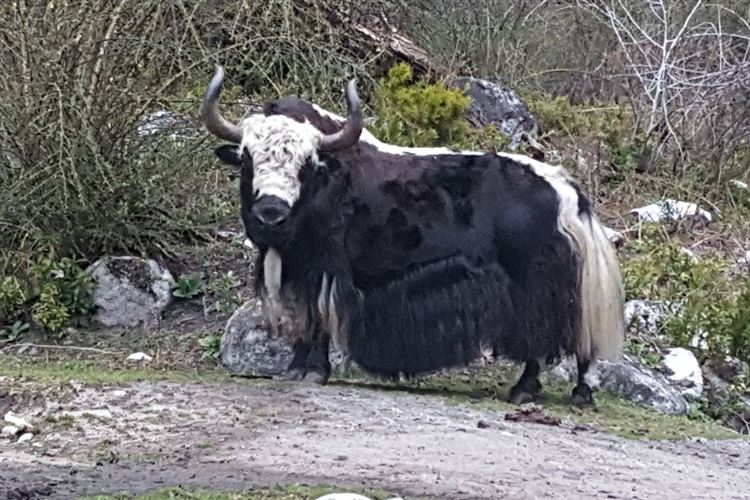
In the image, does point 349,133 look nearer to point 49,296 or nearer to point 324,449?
point 324,449

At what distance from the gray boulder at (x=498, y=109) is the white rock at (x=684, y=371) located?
4163 mm

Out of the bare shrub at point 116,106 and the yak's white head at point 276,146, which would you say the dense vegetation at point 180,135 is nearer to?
the bare shrub at point 116,106

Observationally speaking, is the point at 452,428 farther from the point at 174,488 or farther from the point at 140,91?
the point at 140,91

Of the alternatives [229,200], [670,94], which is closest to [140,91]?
[229,200]

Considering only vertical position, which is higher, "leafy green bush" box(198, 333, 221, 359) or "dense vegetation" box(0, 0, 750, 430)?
"dense vegetation" box(0, 0, 750, 430)

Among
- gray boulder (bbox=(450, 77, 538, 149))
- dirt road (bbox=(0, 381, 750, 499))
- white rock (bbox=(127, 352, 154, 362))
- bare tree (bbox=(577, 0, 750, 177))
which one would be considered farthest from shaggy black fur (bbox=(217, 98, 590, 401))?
gray boulder (bbox=(450, 77, 538, 149))

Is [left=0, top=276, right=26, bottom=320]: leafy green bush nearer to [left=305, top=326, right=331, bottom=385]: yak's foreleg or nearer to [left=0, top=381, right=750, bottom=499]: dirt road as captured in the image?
[left=0, top=381, right=750, bottom=499]: dirt road

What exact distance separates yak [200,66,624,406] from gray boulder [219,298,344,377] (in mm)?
429

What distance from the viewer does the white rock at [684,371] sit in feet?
32.6

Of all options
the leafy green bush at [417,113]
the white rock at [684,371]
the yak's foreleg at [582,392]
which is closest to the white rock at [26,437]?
the yak's foreleg at [582,392]

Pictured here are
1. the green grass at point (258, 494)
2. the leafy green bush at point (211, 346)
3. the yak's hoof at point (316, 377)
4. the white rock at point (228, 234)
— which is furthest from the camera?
the white rock at point (228, 234)

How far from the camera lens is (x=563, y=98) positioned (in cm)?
1555

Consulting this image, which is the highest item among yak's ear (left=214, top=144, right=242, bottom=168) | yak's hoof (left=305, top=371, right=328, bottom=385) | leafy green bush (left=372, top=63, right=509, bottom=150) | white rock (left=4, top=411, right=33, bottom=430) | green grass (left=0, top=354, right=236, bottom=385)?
leafy green bush (left=372, top=63, right=509, bottom=150)

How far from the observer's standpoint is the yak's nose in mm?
8000
